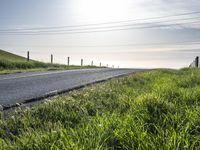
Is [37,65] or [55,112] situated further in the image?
[37,65]

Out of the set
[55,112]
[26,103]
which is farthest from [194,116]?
[26,103]

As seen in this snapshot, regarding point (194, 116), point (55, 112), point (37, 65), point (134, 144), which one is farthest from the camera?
point (37, 65)

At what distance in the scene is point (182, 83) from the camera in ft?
36.3

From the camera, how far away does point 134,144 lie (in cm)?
391

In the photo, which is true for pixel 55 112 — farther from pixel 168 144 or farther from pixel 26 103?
pixel 168 144

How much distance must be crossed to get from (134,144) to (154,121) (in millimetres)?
1267

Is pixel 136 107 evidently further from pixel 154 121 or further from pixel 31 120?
pixel 31 120

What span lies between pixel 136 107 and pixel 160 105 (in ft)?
1.34

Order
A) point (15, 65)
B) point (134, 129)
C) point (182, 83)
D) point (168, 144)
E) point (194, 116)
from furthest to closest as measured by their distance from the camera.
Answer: point (15, 65) < point (182, 83) < point (194, 116) < point (134, 129) < point (168, 144)

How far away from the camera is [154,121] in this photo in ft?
16.8

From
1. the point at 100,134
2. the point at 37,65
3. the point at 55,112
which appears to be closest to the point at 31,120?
the point at 55,112

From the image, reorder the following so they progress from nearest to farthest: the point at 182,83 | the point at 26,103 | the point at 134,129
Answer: the point at 134,129
the point at 26,103
the point at 182,83

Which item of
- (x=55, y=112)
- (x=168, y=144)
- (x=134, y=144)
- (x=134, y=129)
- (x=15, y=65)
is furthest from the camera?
(x=15, y=65)

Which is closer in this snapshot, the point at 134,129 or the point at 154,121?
the point at 134,129
